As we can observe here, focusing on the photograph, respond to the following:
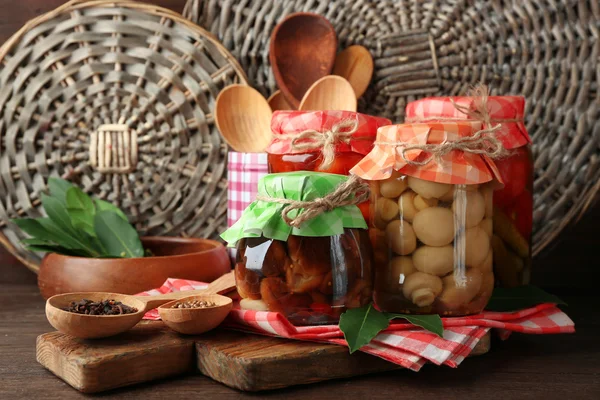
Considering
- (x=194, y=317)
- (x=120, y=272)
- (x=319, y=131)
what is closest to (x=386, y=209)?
(x=319, y=131)

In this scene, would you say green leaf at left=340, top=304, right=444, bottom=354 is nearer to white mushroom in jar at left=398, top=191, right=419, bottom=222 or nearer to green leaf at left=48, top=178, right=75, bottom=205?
Answer: white mushroom in jar at left=398, top=191, right=419, bottom=222

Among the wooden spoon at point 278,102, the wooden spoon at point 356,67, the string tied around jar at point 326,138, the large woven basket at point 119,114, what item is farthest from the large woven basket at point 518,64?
the string tied around jar at point 326,138

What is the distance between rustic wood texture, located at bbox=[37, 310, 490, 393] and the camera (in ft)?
1.96

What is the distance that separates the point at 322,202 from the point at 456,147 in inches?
5.8

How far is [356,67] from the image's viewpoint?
3.57ft

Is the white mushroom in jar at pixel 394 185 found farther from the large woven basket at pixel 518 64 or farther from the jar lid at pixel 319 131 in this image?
the large woven basket at pixel 518 64

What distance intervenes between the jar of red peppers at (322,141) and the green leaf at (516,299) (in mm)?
182

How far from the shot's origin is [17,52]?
1.11 meters

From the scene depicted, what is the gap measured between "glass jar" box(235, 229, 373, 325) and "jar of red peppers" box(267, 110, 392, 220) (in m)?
0.11

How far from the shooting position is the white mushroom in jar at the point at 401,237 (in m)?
0.70

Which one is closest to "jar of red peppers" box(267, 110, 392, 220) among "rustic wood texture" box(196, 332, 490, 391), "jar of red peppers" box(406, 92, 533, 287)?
"jar of red peppers" box(406, 92, 533, 287)

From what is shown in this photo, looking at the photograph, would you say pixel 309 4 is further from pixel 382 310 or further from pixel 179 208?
pixel 382 310

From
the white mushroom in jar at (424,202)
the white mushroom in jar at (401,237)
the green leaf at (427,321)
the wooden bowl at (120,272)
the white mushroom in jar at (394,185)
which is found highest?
the white mushroom in jar at (394,185)

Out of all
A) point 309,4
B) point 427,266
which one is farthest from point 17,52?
point 427,266
